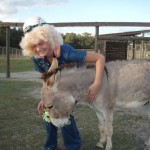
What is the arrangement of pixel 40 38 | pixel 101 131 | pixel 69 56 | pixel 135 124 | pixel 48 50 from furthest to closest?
pixel 135 124, pixel 101 131, pixel 69 56, pixel 48 50, pixel 40 38

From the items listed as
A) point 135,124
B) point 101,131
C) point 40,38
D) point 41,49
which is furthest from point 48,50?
point 135,124

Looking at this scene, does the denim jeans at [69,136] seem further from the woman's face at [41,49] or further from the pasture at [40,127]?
the woman's face at [41,49]

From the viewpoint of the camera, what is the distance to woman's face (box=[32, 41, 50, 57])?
359 centimetres

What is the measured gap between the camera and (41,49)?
3.62 meters

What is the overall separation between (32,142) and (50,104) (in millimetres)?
1077

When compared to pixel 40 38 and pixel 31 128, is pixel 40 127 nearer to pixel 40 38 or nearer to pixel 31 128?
pixel 31 128

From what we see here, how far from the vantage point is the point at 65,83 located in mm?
3754

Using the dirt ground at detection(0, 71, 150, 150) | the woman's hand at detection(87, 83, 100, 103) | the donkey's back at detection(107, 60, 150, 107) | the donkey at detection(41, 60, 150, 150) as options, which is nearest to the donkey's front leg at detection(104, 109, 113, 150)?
the donkey at detection(41, 60, 150, 150)

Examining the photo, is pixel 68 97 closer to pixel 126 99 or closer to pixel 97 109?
pixel 97 109

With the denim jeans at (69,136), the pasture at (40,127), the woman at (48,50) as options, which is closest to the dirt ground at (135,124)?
the pasture at (40,127)

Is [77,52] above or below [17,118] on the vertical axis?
above

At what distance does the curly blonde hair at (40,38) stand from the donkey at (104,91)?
0.23 meters

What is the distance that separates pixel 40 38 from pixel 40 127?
208cm

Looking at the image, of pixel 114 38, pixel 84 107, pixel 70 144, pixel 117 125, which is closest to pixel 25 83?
pixel 114 38
